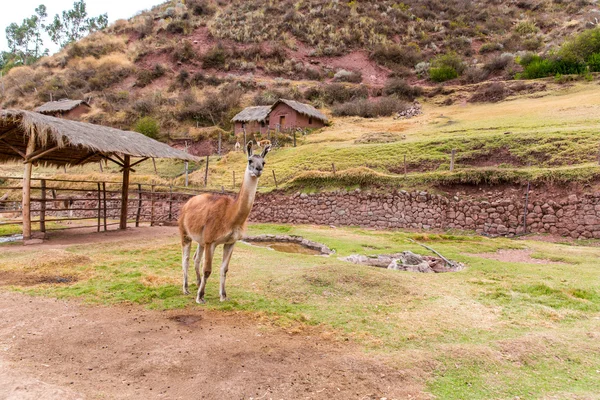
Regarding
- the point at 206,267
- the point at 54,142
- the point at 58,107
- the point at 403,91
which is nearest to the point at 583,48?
the point at 403,91

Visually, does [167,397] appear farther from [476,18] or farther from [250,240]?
[476,18]

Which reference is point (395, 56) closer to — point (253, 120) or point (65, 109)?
point (253, 120)

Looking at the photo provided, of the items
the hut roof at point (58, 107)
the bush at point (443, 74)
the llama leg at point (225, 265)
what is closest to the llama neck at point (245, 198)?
the llama leg at point (225, 265)

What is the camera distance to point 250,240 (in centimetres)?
1524

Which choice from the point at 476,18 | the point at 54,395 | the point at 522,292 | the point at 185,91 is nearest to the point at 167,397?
the point at 54,395

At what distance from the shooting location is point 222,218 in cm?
650

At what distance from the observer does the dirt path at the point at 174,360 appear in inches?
151

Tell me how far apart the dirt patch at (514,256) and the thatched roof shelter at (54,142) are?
12296mm

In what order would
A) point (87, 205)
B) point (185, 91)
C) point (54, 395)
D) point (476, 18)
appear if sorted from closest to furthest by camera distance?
Answer: point (54, 395) < point (87, 205) < point (185, 91) < point (476, 18)

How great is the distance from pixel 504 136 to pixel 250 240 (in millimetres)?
15359

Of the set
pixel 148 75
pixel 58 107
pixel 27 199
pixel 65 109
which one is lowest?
pixel 27 199

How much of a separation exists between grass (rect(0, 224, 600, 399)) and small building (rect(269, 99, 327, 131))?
26636mm

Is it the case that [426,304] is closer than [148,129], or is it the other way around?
[426,304]

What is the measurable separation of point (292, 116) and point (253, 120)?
385cm
